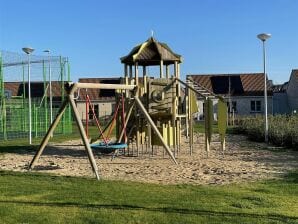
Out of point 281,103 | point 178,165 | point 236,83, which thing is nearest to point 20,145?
point 178,165

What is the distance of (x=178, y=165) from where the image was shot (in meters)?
12.1

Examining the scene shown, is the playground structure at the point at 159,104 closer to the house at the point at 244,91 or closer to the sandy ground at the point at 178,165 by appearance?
the sandy ground at the point at 178,165

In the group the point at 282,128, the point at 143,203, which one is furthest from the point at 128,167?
the point at 282,128

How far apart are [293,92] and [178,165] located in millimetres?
47750

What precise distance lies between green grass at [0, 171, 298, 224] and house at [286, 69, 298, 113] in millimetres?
48192

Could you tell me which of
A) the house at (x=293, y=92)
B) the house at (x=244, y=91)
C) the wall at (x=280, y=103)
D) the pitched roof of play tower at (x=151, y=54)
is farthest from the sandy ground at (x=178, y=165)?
the wall at (x=280, y=103)

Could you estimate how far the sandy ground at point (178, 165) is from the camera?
33.1ft

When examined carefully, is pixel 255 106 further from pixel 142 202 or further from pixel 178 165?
pixel 142 202

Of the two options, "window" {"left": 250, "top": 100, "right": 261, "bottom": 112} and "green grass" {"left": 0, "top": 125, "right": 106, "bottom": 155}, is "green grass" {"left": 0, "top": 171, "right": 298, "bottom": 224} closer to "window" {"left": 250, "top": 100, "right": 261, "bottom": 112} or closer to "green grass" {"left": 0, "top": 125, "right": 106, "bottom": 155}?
"green grass" {"left": 0, "top": 125, "right": 106, "bottom": 155}

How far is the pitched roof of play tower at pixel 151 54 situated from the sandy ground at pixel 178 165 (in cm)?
307

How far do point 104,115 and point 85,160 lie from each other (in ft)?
140

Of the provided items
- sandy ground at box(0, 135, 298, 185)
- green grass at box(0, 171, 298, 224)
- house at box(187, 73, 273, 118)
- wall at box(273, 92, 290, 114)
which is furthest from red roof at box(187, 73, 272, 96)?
green grass at box(0, 171, 298, 224)

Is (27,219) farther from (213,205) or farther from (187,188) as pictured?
(187,188)

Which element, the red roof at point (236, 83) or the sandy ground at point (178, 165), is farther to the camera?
the red roof at point (236, 83)
